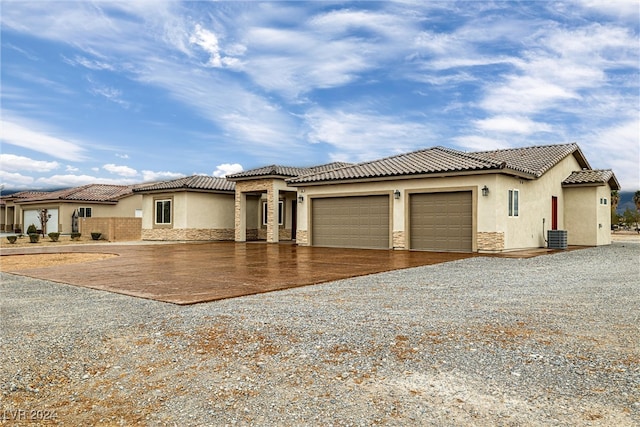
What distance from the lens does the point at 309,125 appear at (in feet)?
91.2

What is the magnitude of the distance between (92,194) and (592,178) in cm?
3654

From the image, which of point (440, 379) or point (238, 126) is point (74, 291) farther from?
point (238, 126)

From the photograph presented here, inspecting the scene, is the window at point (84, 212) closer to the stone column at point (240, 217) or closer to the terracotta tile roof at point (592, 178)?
the stone column at point (240, 217)

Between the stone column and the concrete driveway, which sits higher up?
the stone column

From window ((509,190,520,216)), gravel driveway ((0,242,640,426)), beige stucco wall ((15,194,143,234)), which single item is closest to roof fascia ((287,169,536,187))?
window ((509,190,520,216))

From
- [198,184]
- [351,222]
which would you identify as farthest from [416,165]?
[198,184]

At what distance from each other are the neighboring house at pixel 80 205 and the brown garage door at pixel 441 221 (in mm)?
27478

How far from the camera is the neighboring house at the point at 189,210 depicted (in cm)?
2698

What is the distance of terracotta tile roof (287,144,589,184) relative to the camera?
1730 centimetres

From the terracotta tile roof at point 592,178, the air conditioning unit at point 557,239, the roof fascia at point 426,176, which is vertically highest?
the terracotta tile roof at point 592,178

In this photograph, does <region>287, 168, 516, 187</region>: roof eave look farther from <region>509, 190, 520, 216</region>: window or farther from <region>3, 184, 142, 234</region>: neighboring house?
<region>3, 184, 142, 234</region>: neighboring house

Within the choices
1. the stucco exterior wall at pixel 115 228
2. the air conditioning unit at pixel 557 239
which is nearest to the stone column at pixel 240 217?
the stucco exterior wall at pixel 115 228

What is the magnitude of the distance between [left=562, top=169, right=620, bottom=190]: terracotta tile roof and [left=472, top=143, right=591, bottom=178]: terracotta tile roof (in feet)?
3.92

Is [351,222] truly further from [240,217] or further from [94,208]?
[94,208]
